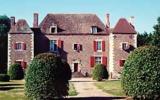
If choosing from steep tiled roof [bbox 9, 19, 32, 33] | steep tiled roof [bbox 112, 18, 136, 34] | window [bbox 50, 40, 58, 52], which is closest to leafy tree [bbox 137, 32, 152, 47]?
steep tiled roof [bbox 112, 18, 136, 34]

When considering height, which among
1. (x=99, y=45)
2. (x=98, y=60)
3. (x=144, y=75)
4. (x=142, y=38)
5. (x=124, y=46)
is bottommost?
(x=144, y=75)

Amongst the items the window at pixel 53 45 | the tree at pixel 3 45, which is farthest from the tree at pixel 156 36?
the tree at pixel 3 45

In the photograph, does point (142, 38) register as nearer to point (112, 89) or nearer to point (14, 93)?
point (112, 89)

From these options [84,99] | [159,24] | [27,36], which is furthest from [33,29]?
[84,99]

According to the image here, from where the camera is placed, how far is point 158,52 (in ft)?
65.3

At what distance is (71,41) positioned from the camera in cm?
5662

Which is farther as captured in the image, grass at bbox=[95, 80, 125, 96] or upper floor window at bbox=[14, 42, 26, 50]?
upper floor window at bbox=[14, 42, 26, 50]

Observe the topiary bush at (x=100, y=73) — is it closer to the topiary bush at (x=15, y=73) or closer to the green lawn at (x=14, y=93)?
the topiary bush at (x=15, y=73)

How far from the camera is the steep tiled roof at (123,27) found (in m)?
54.6

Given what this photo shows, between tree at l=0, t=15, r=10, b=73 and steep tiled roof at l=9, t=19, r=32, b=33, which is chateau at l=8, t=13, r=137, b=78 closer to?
steep tiled roof at l=9, t=19, r=32, b=33

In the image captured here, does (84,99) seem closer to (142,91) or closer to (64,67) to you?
(64,67)

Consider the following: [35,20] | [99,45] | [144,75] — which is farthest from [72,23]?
[144,75]

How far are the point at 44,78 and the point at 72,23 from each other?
123 ft

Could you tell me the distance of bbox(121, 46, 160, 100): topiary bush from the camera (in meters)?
19.3
